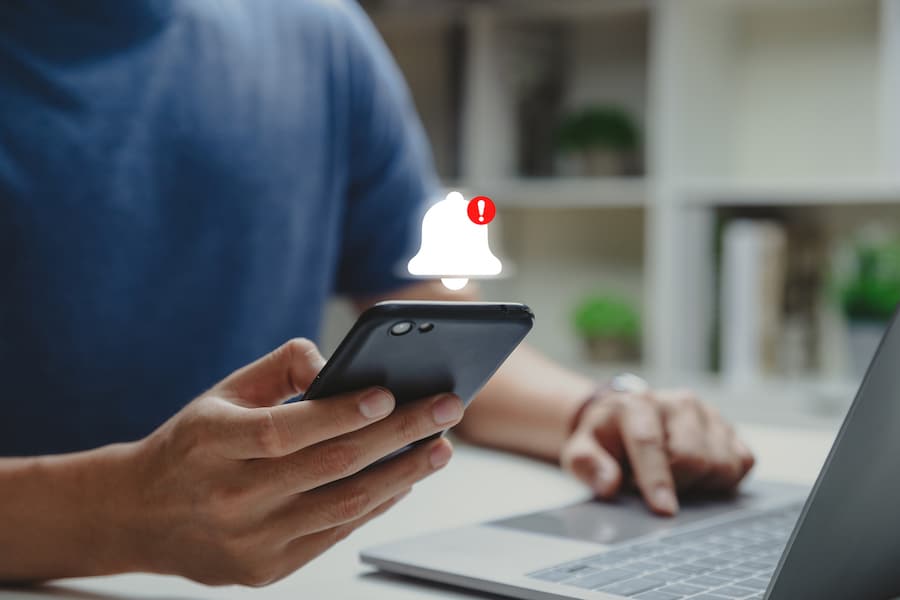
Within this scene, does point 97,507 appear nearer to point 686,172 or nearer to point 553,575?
point 553,575

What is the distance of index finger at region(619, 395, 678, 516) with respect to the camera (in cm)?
79

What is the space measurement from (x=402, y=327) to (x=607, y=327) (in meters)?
2.10

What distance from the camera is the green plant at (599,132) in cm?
257

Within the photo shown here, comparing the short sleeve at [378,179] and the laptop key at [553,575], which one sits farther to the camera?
the short sleeve at [378,179]

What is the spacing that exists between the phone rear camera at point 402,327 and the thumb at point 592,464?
16.1 inches

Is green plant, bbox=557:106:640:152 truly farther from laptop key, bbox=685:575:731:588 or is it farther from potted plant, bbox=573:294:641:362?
laptop key, bbox=685:575:731:588

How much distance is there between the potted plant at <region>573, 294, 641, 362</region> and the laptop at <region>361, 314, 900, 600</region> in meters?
1.70

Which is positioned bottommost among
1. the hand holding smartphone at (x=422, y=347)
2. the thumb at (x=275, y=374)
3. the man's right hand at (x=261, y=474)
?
the man's right hand at (x=261, y=474)

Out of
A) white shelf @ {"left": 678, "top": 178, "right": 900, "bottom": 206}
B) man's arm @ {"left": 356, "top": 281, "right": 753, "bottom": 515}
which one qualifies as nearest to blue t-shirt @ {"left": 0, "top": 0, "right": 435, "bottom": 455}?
man's arm @ {"left": 356, "top": 281, "right": 753, "bottom": 515}

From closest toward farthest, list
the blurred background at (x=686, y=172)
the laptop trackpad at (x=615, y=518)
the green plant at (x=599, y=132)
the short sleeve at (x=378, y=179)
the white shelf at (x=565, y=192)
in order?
the laptop trackpad at (x=615, y=518) < the short sleeve at (x=378, y=179) < the blurred background at (x=686, y=172) < the white shelf at (x=565, y=192) < the green plant at (x=599, y=132)

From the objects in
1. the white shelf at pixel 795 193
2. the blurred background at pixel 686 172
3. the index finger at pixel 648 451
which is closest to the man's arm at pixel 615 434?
the index finger at pixel 648 451

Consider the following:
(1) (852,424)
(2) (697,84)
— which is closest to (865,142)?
(2) (697,84)

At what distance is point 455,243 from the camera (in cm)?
48

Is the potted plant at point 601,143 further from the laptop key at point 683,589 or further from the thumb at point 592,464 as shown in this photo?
the laptop key at point 683,589
